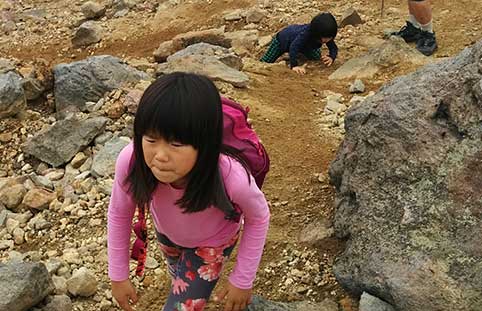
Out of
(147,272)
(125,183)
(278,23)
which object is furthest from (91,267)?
(278,23)

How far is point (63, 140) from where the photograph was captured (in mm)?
5832

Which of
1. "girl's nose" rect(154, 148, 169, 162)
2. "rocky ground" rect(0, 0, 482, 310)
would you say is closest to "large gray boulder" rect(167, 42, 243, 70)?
"rocky ground" rect(0, 0, 482, 310)

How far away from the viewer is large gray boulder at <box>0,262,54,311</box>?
3807 millimetres

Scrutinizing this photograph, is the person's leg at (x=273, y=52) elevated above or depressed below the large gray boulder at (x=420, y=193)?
below

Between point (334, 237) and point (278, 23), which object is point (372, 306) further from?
point (278, 23)

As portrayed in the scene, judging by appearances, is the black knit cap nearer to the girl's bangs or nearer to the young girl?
the young girl

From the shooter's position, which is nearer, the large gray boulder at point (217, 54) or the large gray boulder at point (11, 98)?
the large gray boulder at point (11, 98)

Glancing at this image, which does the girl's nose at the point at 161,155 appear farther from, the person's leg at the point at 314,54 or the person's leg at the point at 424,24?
the person's leg at the point at 314,54

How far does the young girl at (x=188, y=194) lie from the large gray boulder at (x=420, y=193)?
0.81m

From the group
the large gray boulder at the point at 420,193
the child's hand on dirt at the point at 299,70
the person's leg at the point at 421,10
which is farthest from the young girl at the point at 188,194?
the person's leg at the point at 421,10

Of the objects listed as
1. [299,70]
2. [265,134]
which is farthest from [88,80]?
[299,70]

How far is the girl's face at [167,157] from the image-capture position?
2.50 m

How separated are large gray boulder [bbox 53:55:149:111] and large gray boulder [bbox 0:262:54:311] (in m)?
2.69

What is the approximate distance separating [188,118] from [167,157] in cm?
18
